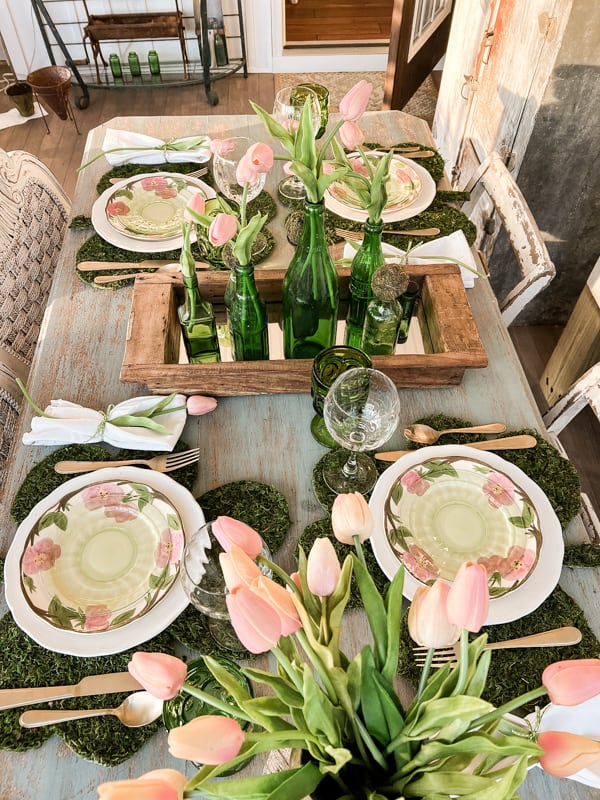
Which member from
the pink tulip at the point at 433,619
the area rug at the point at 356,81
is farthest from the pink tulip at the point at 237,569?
the area rug at the point at 356,81

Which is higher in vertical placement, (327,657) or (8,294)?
(327,657)

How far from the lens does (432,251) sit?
4.21 feet

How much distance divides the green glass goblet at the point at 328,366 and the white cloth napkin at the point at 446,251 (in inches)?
13.7

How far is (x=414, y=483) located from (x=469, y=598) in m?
0.53

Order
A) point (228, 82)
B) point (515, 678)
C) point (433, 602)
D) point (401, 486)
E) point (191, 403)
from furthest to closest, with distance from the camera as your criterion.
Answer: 1. point (228, 82)
2. point (191, 403)
3. point (401, 486)
4. point (515, 678)
5. point (433, 602)

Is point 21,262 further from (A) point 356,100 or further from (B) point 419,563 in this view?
(B) point 419,563

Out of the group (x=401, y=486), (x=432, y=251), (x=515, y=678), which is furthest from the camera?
(x=432, y=251)

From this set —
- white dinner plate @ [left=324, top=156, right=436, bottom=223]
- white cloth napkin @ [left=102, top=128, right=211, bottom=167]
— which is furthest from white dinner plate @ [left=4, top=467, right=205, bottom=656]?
white cloth napkin @ [left=102, top=128, right=211, bottom=167]

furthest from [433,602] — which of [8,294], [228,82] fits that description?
[228,82]

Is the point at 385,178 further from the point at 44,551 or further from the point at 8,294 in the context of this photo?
the point at 8,294

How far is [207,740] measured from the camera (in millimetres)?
387

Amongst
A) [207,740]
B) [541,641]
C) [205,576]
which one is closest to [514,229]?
[541,641]

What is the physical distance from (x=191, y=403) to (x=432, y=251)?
1.94ft

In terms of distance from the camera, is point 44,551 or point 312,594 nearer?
point 312,594
